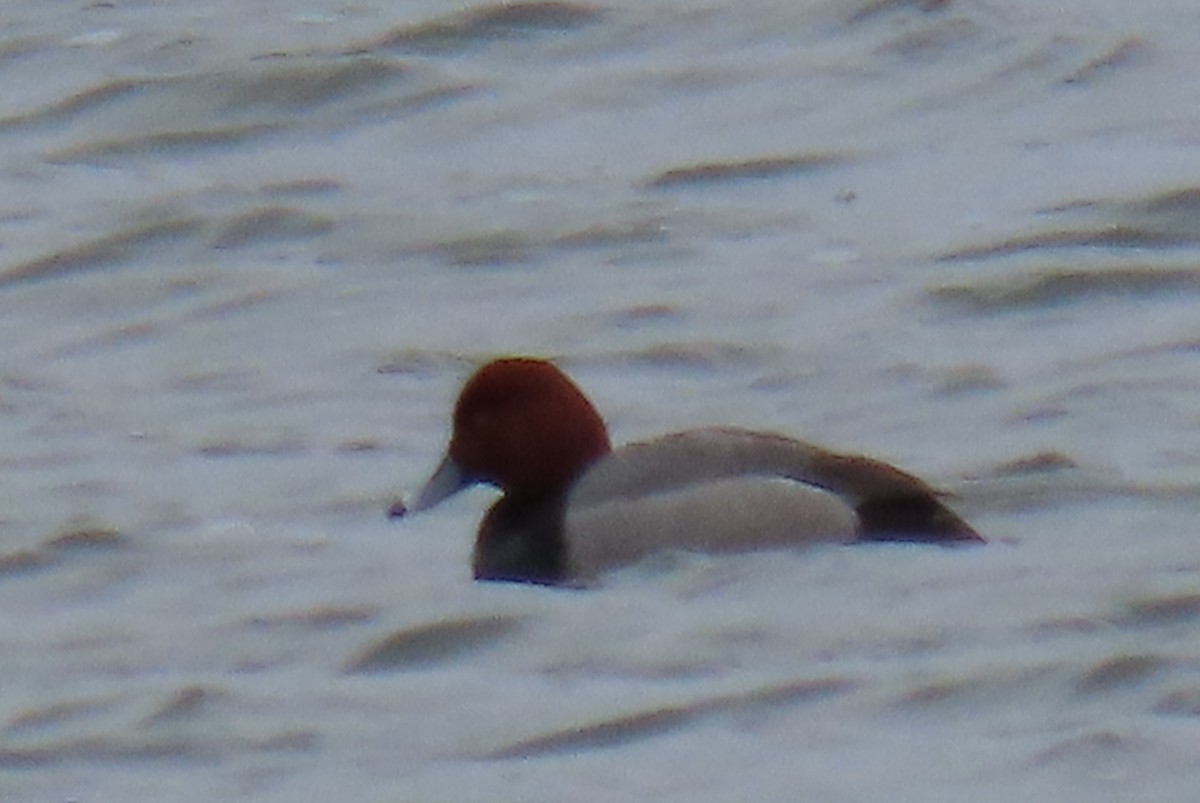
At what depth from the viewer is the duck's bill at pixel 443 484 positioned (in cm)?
875

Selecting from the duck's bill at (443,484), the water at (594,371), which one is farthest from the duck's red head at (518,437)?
the water at (594,371)

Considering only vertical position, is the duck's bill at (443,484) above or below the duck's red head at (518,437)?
below

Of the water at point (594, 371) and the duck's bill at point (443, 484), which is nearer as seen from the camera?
the water at point (594, 371)

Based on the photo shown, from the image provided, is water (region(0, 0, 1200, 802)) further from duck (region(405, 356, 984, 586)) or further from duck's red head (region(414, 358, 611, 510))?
duck's red head (region(414, 358, 611, 510))

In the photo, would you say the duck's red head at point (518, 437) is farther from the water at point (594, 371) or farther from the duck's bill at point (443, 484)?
the water at point (594, 371)

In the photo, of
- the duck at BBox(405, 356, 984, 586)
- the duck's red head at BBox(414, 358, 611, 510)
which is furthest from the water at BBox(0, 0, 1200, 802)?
the duck's red head at BBox(414, 358, 611, 510)

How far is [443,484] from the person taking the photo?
8812 mm

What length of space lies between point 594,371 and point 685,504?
1.94m

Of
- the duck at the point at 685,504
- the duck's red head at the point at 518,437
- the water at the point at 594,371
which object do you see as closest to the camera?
the water at the point at 594,371

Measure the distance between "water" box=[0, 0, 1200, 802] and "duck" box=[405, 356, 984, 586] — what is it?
0.24ft

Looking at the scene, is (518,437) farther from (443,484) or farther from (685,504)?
(685,504)

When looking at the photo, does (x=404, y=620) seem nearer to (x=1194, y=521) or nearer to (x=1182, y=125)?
(x=1194, y=521)

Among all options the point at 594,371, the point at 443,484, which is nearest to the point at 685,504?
the point at 443,484

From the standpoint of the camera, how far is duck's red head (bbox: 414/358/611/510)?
875 cm
